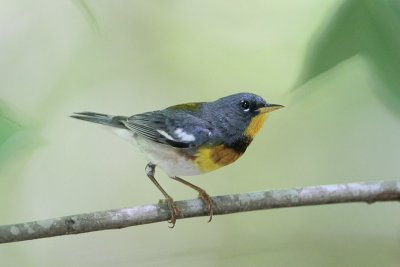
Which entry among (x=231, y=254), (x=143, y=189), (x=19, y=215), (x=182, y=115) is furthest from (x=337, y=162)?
(x=19, y=215)

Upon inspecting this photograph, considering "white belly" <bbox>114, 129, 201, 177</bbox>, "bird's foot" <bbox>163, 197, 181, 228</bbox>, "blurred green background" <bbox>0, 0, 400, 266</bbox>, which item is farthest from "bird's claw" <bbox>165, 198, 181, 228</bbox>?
"blurred green background" <bbox>0, 0, 400, 266</bbox>

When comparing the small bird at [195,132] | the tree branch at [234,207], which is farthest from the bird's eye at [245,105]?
the tree branch at [234,207]

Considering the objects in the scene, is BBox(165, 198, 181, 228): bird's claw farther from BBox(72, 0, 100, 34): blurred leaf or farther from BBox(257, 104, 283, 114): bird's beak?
BBox(72, 0, 100, 34): blurred leaf

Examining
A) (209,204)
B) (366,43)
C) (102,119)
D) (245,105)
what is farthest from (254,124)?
(366,43)

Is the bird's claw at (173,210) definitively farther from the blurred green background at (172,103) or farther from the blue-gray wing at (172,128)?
the blurred green background at (172,103)

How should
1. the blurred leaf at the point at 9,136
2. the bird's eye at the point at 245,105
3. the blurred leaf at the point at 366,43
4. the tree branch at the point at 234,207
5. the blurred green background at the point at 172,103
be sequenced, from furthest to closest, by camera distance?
the blurred green background at the point at 172,103
the bird's eye at the point at 245,105
the tree branch at the point at 234,207
the blurred leaf at the point at 9,136
the blurred leaf at the point at 366,43

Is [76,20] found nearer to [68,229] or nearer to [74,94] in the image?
[74,94]
